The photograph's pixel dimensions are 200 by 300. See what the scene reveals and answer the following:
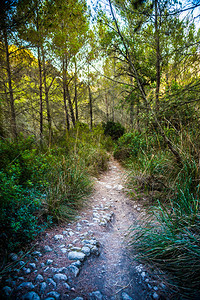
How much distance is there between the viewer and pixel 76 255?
4.66 feet

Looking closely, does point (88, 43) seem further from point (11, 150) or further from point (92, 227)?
point (92, 227)

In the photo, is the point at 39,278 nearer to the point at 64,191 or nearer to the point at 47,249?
the point at 47,249

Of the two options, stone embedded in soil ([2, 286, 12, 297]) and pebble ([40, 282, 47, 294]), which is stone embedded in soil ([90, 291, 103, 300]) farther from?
stone embedded in soil ([2, 286, 12, 297])

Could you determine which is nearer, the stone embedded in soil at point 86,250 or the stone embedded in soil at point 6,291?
the stone embedded in soil at point 6,291

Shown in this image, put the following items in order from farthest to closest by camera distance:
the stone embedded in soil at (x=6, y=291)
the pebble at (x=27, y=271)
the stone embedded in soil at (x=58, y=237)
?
the stone embedded in soil at (x=58, y=237), the pebble at (x=27, y=271), the stone embedded in soil at (x=6, y=291)

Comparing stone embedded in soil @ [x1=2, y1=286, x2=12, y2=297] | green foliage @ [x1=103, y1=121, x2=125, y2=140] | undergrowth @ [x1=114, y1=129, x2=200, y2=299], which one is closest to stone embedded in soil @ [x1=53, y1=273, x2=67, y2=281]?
stone embedded in soil @ [x1=2, y1=286, x2=12, y2=297]

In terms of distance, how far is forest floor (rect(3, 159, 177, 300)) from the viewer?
41.5 inches

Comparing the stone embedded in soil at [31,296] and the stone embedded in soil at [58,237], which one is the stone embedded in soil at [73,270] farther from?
the stone embedded in soil at [58,237]

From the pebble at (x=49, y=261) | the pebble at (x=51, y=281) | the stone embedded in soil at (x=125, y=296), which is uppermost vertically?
the pebble at (x=51, y=281)

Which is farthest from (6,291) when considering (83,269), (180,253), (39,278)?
(180,253)

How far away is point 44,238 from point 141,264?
1113 mm

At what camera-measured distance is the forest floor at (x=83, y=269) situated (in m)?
1.05

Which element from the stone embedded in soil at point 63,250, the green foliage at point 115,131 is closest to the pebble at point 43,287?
the stone embedded in soil at point 63,250

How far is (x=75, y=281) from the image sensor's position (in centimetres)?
117
